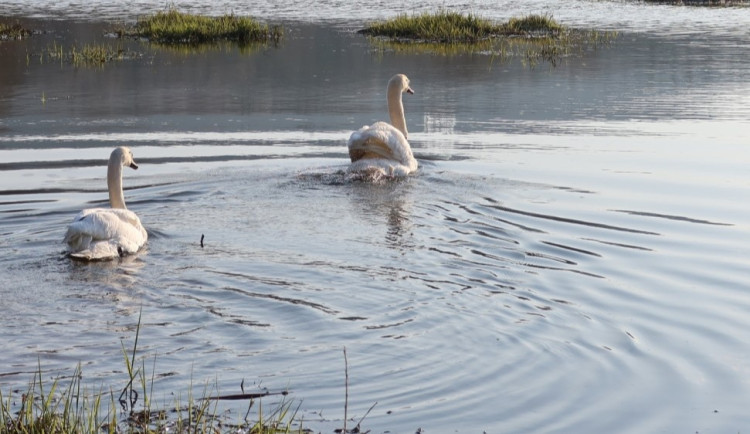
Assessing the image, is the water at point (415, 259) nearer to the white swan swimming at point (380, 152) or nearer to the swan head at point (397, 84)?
the white swan swimming at point (380, 152)

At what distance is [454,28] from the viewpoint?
3884 cm

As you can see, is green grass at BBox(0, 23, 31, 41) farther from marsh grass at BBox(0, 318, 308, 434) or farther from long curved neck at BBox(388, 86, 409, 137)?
marsh grass at BBox(0, 318, 308, 434)

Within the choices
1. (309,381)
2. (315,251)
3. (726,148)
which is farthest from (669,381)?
(726,148)

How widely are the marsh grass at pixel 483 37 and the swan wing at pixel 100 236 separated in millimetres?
22560

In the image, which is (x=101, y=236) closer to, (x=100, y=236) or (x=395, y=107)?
(x=100, y=236)

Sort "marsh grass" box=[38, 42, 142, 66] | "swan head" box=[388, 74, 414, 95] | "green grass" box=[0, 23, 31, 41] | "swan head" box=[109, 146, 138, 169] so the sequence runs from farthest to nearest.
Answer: "green grass" box=[0, 23, 31, 41], "marsh grass" box=[38, 42, 142, 66], "swan head" box=[388, 74, 414, 95], "swan head" box=[109, 146, 138, 169]

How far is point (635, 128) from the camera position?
20.6 metres

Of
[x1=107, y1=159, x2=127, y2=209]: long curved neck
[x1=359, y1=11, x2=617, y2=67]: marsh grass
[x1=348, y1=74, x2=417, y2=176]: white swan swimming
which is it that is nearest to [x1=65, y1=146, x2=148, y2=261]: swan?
[x1=107, y1=159, x2=127, y2=209]: long curved neck

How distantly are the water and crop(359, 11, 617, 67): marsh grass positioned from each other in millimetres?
9610

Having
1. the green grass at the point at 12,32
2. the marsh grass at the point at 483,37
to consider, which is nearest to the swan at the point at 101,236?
the marsh grass at the point at 483,37

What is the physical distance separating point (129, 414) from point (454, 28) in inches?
1302

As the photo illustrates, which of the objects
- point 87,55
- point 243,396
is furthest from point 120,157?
point 87,55

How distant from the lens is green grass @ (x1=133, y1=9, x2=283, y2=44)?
127 feet

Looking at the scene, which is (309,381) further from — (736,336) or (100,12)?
(100,12)
